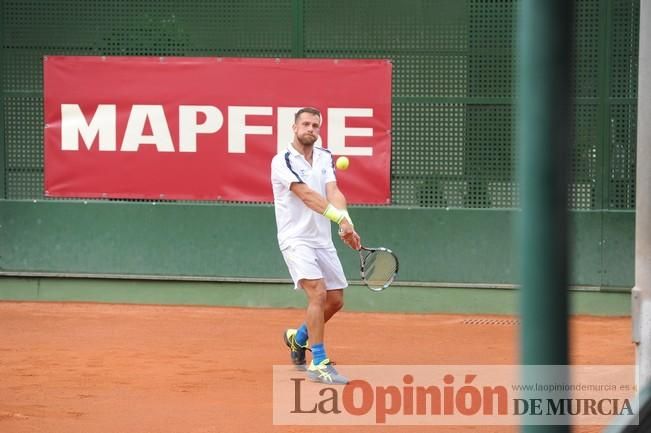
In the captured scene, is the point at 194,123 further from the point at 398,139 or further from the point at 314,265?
the point at 314,265

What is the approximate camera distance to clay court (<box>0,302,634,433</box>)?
23.2 ft

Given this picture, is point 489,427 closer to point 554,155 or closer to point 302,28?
point 554,155

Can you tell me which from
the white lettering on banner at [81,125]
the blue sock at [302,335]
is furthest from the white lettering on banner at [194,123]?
the blue sock at [302,335]

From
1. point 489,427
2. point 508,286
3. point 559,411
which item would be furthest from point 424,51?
point 559,411

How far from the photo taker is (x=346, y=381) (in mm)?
8039

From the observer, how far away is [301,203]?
8.48 metres

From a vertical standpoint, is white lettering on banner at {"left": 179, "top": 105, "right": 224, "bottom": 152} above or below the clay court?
above

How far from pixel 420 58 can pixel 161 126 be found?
2.80 metres

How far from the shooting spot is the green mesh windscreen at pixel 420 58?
11766mm

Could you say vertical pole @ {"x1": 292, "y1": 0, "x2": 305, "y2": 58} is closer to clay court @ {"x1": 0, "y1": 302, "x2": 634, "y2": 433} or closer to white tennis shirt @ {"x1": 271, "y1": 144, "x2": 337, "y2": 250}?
clay court @ {"x1": 0, "y1": 302, "x2": 634, "y2": 433}

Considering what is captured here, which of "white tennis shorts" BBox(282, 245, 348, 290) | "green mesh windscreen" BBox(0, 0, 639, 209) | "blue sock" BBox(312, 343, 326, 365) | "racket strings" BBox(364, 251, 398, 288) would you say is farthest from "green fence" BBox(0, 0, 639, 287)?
"blue sock" BBox(312, 343, 326, 365)

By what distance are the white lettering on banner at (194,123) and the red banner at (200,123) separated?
10 millimetres

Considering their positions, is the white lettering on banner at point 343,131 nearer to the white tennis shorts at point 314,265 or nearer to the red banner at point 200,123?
the red banner at point 200,123

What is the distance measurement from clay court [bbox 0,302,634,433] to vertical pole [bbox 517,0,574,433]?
4.28 m
